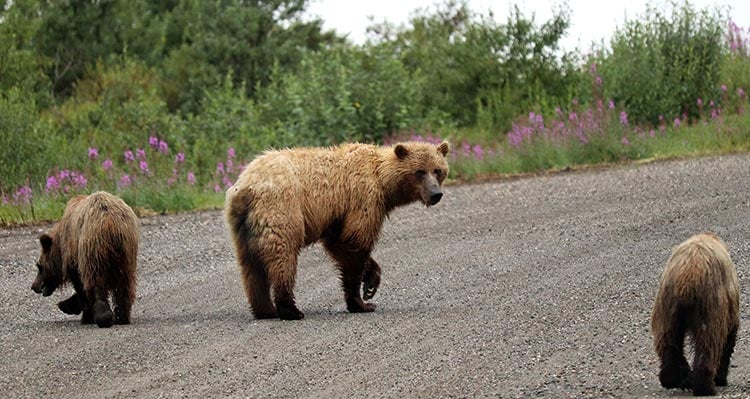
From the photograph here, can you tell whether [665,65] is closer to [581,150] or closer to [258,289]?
[581,150]

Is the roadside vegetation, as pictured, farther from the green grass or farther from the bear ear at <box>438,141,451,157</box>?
the bear ear at <box>438,141,451,157</box>

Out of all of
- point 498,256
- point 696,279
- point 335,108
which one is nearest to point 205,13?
point 335,108

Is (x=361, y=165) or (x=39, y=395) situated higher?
(x=361, y=165)

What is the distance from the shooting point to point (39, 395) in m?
8.44

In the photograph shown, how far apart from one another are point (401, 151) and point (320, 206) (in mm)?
800

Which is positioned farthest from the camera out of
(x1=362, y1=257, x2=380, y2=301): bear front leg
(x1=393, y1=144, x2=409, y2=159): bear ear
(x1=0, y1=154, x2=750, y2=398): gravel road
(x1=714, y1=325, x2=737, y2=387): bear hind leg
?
(x1=362, y1=257, x2=380, y2=301): bear front leg

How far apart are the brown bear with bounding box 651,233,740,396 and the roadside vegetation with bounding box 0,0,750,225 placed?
36.9 ft

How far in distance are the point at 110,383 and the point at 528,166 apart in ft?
42.4

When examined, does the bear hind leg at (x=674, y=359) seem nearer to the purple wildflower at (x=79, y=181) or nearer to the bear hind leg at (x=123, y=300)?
the bear hind leg at (x=123, y=300)

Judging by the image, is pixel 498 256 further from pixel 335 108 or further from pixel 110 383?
pixel 335 108

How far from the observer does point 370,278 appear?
11398 millimetres

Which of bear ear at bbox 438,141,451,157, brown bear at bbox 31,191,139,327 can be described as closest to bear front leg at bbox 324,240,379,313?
bear ear at bbox 438,141,451,157

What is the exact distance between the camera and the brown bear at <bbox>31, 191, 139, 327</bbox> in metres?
10.6

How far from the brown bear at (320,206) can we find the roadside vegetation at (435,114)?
7.01 meters
